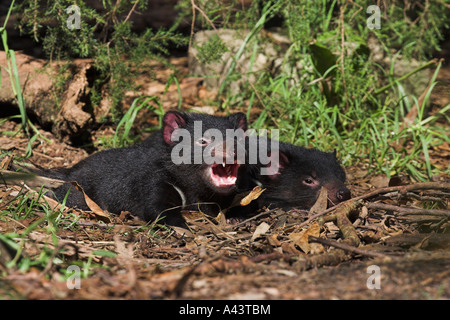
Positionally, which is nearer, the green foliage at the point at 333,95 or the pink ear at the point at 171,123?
the pink ear at the point at 171,123

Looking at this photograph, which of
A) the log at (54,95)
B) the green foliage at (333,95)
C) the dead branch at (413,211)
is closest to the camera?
the dead branch at (413,211)

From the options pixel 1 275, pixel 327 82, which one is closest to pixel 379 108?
pixel 327 82

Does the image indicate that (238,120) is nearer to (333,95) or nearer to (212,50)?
(212,50)

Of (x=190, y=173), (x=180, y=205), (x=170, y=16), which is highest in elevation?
(x=170, y=16)

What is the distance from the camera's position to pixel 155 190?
3.82 metres

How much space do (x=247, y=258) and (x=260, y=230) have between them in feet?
2.55

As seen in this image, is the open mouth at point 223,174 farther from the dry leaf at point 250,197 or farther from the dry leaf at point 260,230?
the dry leaf at point 260,230

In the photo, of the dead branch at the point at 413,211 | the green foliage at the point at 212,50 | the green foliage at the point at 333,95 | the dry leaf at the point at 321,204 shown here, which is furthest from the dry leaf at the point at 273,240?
the green foliage at the point at 212,50

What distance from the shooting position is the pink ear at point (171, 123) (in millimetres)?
3959

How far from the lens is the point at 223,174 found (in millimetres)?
3795

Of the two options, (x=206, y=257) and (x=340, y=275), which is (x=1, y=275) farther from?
(x=340, y=275)

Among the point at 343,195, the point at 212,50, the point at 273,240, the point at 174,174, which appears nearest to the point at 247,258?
the point at 273,240

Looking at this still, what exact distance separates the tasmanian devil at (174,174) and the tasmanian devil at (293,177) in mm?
436

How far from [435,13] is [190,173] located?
4356 mm
